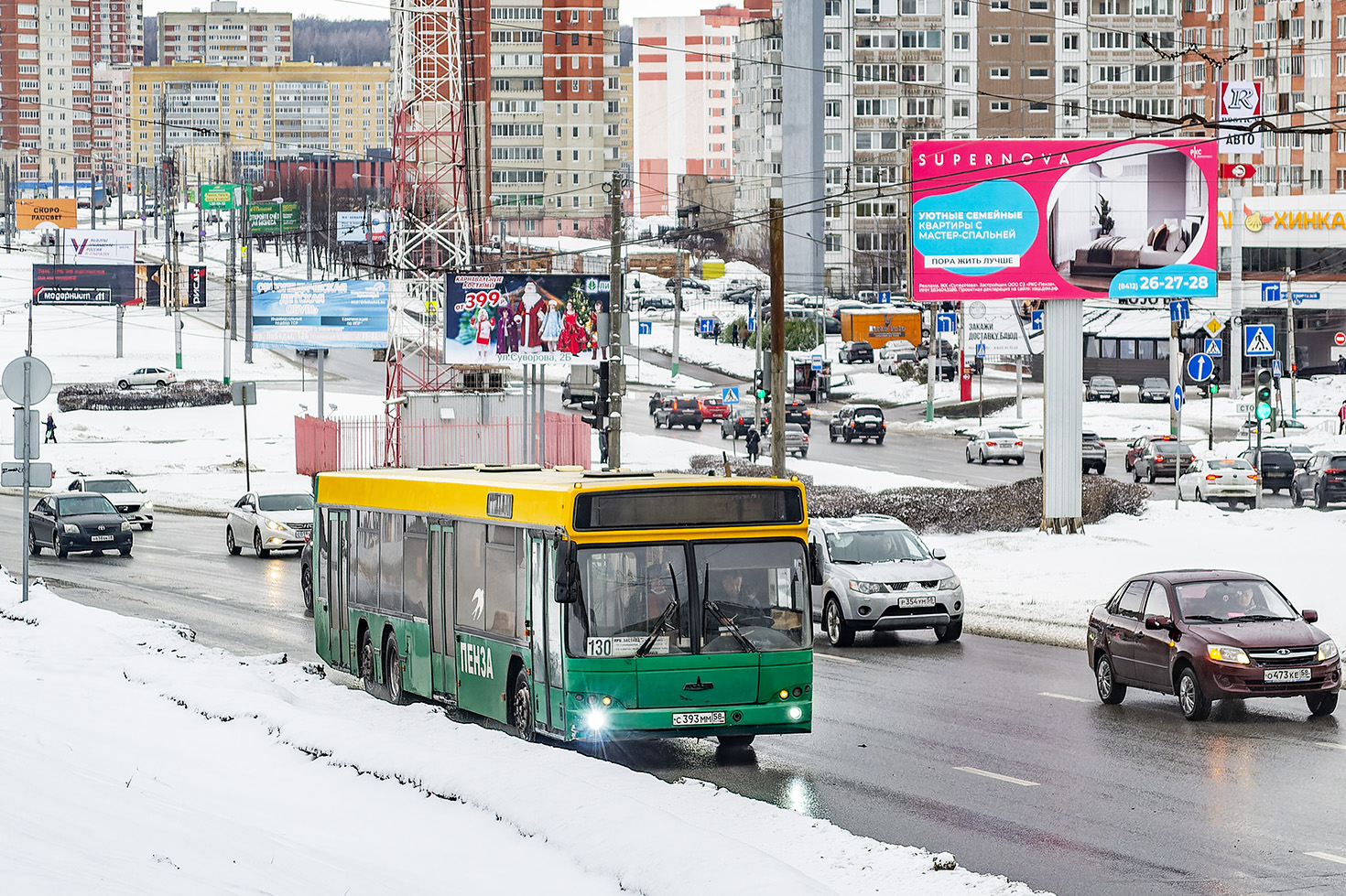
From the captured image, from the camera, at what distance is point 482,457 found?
5884cm

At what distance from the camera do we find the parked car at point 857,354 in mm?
110625

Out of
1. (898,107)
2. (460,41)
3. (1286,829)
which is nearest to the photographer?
(1286,829)

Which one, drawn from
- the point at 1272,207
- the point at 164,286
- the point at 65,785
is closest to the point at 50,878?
the point at 65,785

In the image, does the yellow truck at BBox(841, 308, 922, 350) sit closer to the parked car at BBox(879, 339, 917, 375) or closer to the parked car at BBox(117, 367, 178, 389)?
the parked car at BBox(879, 339, 917, 375)

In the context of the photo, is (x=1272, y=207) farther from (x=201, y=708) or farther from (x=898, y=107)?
(x=201, y=708)

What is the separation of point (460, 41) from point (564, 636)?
42747 mm

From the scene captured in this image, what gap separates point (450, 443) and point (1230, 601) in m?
43.1

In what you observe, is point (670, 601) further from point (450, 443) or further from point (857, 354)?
point (857, 354)

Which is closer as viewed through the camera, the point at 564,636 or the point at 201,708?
the point at 564,636

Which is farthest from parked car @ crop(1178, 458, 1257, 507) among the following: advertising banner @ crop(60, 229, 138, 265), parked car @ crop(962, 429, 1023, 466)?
advertising banner @ crop(60, 229, 138, 265)

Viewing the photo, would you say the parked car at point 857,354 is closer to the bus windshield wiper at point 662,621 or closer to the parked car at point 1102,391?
the parked car at point 1102,391

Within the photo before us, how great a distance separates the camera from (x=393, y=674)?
18031 mm

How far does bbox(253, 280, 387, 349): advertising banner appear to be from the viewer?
2655 inches

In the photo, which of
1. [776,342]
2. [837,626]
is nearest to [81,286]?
[776,342]
